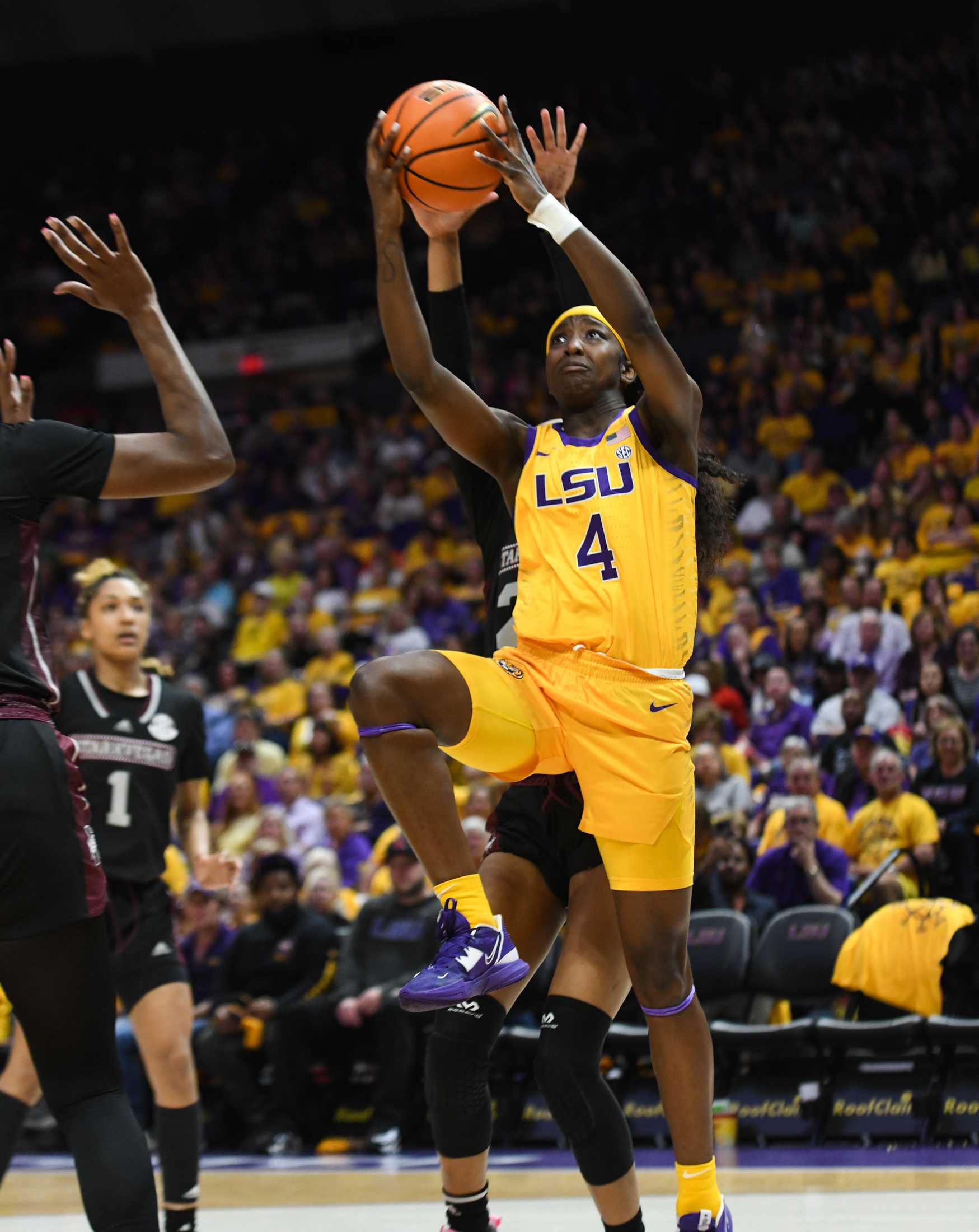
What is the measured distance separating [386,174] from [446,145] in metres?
0.18

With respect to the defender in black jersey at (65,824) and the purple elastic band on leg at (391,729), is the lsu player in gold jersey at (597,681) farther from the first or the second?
the defender in black jersey at (65,824)

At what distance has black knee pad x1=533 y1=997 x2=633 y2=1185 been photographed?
4203 millimetres

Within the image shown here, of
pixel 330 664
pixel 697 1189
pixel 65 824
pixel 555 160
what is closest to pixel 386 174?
pixel 555 160

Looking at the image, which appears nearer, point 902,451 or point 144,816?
point 144,816


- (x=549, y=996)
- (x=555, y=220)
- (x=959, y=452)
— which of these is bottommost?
(x=549, y=996)

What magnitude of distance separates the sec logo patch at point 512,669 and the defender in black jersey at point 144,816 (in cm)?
194

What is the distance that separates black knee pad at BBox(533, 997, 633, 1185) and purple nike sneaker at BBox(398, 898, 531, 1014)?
0.41 m

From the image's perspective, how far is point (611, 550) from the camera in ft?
13.5

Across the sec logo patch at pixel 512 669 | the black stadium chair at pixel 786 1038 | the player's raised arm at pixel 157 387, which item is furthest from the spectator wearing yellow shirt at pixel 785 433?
the player's raised arm at pixel 157 387

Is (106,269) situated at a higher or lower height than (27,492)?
higher

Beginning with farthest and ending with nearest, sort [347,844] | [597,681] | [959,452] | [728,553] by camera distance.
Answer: [959,452] → [347,844] → [728,553] → [597,681]

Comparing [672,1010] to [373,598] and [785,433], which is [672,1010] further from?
[373,598]

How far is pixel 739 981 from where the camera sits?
8.28 metres

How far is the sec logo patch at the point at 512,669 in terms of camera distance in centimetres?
413
